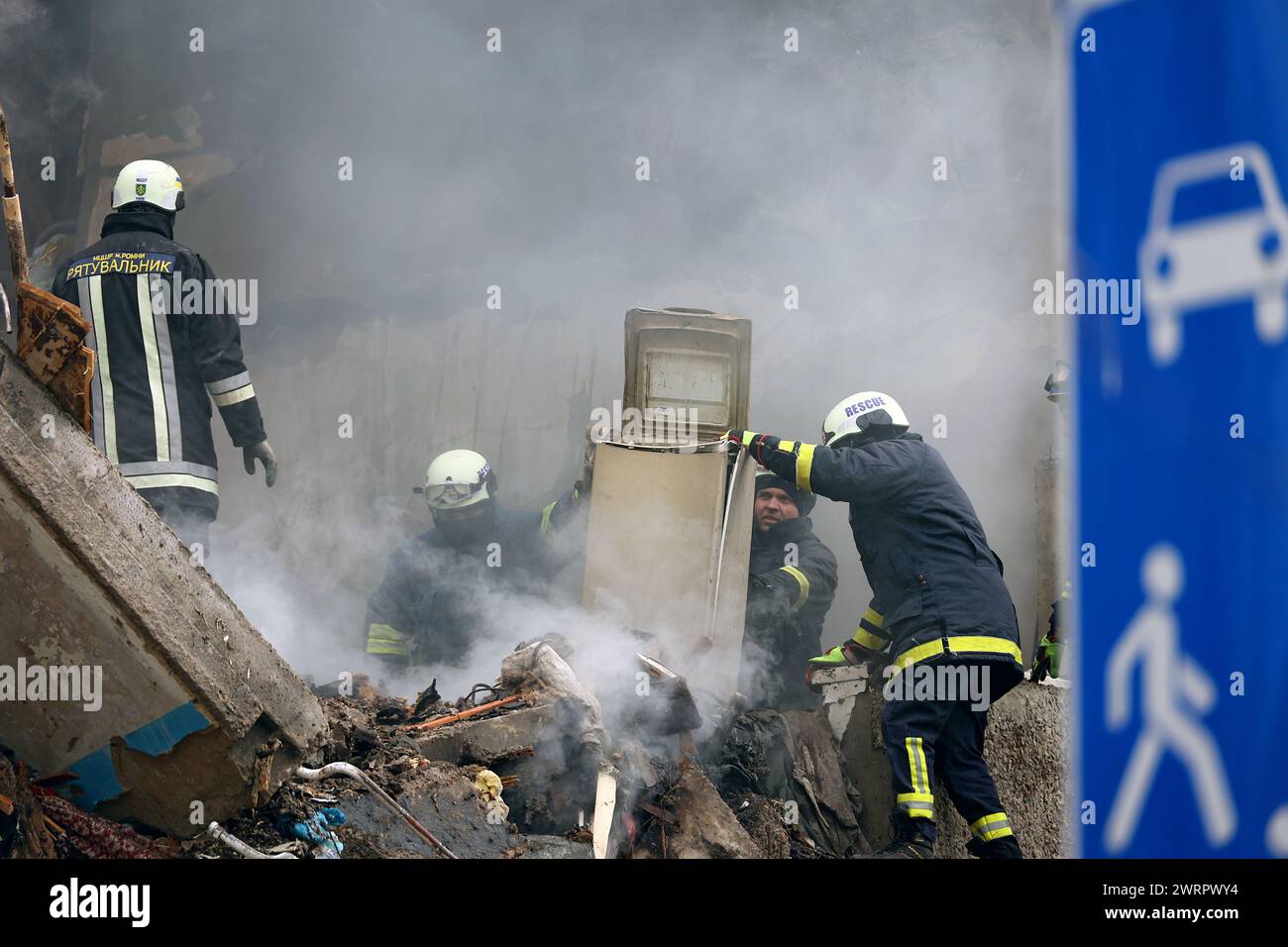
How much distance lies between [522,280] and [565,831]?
4.67 metres

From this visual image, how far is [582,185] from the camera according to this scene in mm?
8211

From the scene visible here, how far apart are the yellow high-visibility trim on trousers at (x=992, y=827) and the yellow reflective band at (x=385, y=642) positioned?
3.05 meters

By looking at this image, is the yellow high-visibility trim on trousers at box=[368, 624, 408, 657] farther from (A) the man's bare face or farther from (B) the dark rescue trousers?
(B) the dark rescue trousers

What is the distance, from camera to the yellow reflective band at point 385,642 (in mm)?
6305

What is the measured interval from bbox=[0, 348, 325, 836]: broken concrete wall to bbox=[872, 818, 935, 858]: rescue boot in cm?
217

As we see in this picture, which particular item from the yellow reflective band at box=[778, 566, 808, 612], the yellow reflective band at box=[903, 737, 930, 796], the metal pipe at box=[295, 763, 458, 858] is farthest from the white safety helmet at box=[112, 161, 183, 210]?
the yellow reflective band at box=[903, 737, 930, 796]

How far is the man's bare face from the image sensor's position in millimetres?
6418

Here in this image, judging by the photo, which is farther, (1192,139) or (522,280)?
(522,280)

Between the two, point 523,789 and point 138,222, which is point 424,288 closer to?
point 138,222

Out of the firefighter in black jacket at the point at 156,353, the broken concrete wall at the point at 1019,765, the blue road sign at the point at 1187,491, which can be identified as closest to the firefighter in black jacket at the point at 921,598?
the broken concrete wall at the point at 1019,765
